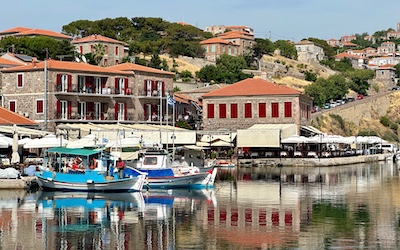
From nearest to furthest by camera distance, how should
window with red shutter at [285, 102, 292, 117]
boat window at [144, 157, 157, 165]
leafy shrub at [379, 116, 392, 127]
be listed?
boat window at [144, 157, 157, 165] < window with red shutter at [285, 102, 292, 117] < leafy shrub at [379, 116, 392, 127]

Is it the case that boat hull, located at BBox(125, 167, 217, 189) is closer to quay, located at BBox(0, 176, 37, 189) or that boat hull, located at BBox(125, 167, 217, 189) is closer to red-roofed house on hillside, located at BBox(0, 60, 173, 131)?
quay, located at BBox(0, 176, 37, 189)

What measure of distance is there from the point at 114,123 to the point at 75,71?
530 centimetres

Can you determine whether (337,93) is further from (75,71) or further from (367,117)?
(75,71)

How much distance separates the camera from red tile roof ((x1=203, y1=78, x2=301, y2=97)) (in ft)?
223

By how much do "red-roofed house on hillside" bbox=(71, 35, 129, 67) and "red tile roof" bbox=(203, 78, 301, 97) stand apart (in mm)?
31964

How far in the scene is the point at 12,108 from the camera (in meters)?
60.8

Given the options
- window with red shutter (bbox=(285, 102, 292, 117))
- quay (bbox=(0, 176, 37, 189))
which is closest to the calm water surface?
quay (bbox=(0, 176, 37, 189))

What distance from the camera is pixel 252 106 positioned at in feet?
224

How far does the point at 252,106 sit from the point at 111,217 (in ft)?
135

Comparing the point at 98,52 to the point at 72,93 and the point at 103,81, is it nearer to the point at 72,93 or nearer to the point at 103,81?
the point at 103,81

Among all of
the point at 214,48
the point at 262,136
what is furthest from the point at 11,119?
the point at 214,48

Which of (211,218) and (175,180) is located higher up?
(175,180)

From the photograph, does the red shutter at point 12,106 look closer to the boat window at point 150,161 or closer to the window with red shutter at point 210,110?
the window with red shutter at point 210,110

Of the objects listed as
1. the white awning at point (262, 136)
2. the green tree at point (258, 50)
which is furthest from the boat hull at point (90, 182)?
the green tree at point (258, 50)
